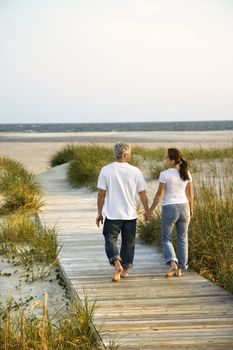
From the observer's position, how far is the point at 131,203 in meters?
6.09

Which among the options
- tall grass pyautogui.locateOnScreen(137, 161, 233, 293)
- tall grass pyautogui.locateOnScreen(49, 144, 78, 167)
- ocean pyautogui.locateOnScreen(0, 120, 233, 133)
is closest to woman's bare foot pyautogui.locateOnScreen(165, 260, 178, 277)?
tall grass pyautogui.locateOnScreen(137, 161, 233, 293)

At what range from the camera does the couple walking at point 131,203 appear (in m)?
6.01

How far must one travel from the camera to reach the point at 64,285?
21.3 feet

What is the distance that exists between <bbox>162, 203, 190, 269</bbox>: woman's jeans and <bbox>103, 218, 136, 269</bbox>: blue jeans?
358mm

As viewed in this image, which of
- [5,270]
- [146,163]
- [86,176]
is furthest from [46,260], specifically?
[146,163]

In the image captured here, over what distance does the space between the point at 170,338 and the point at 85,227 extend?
5.03 meters

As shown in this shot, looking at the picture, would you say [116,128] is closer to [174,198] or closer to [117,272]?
[174,198]

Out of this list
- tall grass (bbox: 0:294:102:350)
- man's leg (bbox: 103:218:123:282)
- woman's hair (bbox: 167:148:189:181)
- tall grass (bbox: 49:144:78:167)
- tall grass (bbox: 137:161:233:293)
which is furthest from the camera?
tall grass (bbox: 49:144:78:167)

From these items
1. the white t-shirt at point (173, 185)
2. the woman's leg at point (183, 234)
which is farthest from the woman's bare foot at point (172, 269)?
the white t-shirt at point (173, 185)

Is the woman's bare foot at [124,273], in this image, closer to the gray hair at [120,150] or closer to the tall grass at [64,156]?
the gray hair at [120,150]

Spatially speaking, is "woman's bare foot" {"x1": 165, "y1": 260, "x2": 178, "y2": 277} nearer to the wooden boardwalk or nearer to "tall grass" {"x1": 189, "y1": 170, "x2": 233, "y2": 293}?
the wooden boardwalk

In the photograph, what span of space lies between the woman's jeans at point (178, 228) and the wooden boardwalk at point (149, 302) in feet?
0.66

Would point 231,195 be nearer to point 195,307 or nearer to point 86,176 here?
point 195,307

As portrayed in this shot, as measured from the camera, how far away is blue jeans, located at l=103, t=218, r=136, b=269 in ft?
20.0
